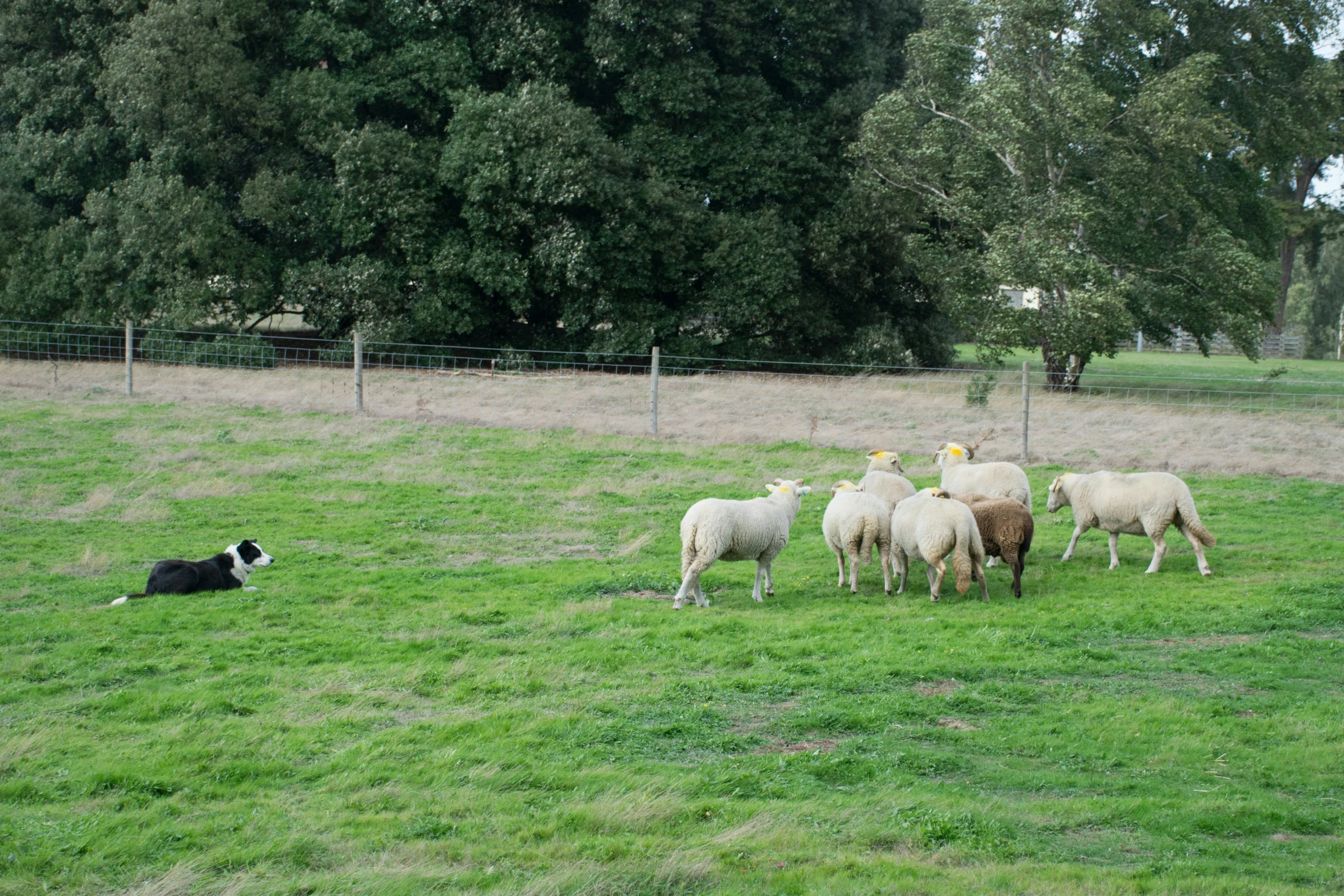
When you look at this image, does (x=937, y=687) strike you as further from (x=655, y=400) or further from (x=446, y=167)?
(x=446, y=167)

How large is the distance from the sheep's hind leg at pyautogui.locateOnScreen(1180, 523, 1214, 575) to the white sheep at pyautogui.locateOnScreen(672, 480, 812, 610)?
4169mm

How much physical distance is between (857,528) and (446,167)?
2301 centimetres

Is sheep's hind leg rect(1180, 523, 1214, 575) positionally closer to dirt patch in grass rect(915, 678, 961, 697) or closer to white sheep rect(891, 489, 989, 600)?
white sheep rect(891, 489, 989, 600)

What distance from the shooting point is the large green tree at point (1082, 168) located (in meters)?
26.6

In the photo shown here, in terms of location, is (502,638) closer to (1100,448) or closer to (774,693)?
(774,693)

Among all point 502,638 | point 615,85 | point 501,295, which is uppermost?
point 615,85

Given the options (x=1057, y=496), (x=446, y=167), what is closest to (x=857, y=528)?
(x=1057, y=496)

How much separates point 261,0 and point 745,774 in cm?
3167

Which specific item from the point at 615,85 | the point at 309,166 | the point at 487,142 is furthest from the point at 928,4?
the point at 309,166

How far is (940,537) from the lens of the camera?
1016cm

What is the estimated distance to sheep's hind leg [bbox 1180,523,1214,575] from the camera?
1130cm

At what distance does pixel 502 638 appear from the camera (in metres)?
9.12

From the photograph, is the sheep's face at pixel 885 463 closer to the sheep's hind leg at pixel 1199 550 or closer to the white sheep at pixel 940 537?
the white sheep at pixel 940 537

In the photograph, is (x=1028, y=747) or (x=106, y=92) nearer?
(x=1028, y=747)
